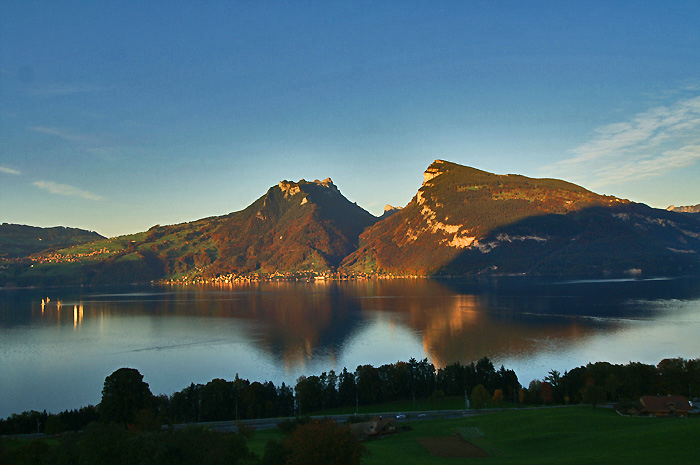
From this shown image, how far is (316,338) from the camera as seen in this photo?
11769 centimetres

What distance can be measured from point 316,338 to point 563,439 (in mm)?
78742

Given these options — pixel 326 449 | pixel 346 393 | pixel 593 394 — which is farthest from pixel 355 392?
pixel 326 449

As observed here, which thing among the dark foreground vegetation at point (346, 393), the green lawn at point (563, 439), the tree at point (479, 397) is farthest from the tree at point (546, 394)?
the green lawn at point (563, 439)

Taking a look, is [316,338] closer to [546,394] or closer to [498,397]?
[498,397]

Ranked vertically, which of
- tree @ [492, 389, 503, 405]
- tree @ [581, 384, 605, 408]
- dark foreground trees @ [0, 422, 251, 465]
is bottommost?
tree @ [492, 389, 503, 405]

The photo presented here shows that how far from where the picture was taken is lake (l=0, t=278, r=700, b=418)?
8688cm

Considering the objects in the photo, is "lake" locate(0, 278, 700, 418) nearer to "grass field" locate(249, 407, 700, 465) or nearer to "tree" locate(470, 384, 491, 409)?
"tree" locate(470, 384, 491, 409)

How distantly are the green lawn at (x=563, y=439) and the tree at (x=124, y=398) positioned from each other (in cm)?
2964

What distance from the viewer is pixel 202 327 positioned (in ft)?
455

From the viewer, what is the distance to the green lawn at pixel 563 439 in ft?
115

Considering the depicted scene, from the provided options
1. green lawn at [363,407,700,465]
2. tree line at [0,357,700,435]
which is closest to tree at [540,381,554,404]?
tree line at [0,357,700,435]

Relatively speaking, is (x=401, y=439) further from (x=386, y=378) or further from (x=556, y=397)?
(x=556, y=397)

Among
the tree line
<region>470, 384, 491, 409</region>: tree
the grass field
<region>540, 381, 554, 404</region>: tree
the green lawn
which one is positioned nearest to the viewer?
the green lawn

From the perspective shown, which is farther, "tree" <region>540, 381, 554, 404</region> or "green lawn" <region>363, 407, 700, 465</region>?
"tree" <region>540, 381, 554, 404</region>
